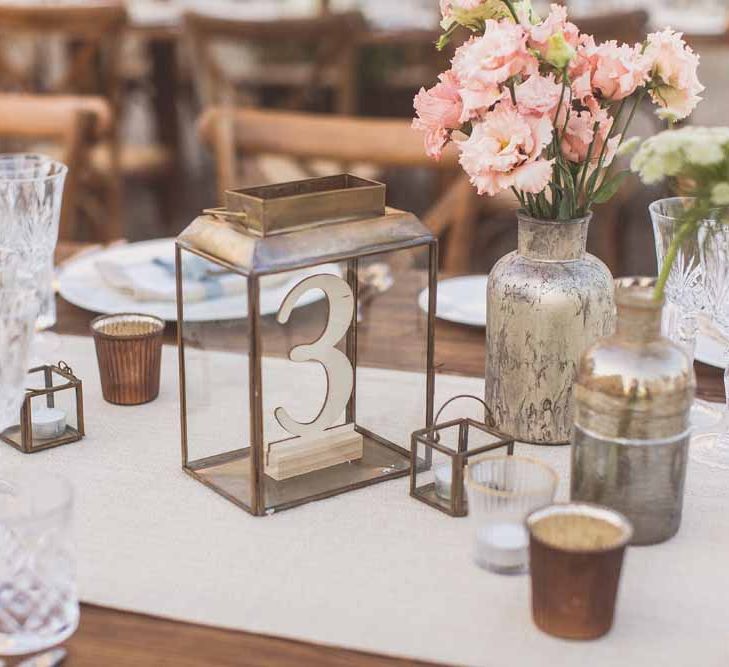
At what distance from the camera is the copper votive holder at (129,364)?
108cm

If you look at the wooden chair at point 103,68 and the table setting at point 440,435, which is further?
the wooden chair at point 103,68

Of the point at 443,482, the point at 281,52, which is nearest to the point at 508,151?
the point at 443,482

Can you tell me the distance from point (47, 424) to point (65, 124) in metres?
1.04

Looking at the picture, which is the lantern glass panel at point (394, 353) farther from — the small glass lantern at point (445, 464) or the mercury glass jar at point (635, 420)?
the mercury glass jar at point (635, 420)

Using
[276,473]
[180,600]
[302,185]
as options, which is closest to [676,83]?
[302,185]

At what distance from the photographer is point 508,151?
875mm

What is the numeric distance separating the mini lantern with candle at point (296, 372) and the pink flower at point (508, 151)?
7 cm

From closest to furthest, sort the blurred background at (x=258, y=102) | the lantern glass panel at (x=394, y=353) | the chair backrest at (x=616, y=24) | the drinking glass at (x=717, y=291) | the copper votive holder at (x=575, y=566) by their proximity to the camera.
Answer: the copper votive holder at (x=575, y=566), the drinking glass at (x=717, y=291), the lantern glass panel at (x=394, y=353), the blurred background at (x=258, y=102), the chair backrest at (x=616, y=24)

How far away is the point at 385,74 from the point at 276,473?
146 inches

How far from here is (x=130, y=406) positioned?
1.09 m

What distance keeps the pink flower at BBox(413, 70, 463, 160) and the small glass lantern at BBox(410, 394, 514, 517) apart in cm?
23

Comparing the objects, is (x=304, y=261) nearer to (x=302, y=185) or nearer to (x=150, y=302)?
(x=302, y=185)

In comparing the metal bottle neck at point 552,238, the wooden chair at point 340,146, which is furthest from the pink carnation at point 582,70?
the wooden chair at point 340,146

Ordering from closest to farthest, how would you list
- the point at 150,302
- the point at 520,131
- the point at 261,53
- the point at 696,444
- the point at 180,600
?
the point at 180,600 → the point at 520,131 → the point at 696,444 → the point at 150,302 → the point at 261,53
